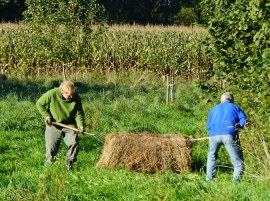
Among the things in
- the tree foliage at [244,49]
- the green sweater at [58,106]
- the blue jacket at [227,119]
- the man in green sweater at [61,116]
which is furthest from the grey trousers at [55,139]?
the tree foliage at [244,49]

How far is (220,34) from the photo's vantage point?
8172 mm

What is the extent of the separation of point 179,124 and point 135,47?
14.4 metres

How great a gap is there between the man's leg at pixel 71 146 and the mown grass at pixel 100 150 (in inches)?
6.1

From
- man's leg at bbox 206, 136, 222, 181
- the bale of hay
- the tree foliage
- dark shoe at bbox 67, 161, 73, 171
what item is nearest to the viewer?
the tree foliage

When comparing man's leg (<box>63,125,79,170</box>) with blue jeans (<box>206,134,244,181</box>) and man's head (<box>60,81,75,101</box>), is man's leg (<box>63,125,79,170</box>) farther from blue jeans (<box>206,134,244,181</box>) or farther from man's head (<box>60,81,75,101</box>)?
blue jeans (<box>206,134,244,181</box>)

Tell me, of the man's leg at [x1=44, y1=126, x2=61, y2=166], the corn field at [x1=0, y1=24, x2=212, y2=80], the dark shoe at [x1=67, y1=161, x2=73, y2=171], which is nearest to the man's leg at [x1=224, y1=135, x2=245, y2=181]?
the dark shoe at [x1=67, y1=161, x2=73, y2=171]

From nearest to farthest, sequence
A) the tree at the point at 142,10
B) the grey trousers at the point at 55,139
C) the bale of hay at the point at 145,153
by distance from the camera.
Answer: the bale of hay at the point at 145,153 < the grey trousers at the point at 55,139 < the tree at the point at 142,10

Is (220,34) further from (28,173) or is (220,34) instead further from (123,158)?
(28,173)

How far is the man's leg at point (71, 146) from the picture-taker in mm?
9016

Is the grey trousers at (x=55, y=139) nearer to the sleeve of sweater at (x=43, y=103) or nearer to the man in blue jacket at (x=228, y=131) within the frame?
the sleeve of sweater at (x=43, y=103)

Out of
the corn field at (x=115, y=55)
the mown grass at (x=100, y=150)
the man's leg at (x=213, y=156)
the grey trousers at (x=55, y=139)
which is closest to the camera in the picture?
the mown grass at (x=100, y=150)

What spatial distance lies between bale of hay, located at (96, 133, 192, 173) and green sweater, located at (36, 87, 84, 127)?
0.77 meters

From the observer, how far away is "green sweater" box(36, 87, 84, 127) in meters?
9.07

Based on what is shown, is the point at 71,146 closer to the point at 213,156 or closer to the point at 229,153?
the point at 213,156
